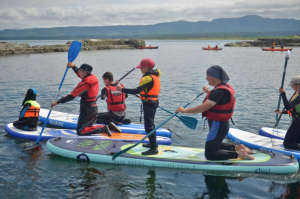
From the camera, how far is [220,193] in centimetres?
736

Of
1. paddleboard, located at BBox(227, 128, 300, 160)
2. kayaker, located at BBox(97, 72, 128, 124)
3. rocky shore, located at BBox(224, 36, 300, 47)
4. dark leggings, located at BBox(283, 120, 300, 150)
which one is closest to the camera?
dark leggings, located at BBox(283, 120, 300, 150)

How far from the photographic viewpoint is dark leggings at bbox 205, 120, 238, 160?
737 centimetres

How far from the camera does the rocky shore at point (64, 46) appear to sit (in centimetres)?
6275

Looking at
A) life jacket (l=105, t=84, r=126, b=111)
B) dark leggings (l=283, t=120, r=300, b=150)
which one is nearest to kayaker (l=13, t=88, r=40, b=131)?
life jacket (l=105, t=84, r=126, b=111)

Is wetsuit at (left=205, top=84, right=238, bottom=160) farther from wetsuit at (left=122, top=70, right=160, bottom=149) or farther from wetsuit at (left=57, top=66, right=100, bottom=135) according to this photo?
wetsuit at (left=57, top=66, right=100, bottom=135)

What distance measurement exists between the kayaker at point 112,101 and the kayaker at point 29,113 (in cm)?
215

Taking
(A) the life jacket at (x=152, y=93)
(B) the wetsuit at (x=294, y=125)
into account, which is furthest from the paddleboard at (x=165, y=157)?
(A) the life jacket at (x=152, y=93)

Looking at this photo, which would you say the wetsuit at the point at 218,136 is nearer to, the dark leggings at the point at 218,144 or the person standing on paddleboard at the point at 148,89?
the dark leggings at the point at 218,144

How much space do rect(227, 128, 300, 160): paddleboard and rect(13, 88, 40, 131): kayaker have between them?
6.51m

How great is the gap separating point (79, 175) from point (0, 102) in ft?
37.5

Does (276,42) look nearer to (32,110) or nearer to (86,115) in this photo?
(32,110)

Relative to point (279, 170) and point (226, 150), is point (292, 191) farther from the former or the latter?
point (226, 150)

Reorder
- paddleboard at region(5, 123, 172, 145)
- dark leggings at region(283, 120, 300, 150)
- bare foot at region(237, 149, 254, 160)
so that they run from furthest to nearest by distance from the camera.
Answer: paddleboard at region(5, 123, 172, 145)
dark leggings at region(283, 120, 300, 150)
bare foot at region(237, 149, 254, 160)

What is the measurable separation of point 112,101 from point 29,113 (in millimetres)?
2759
